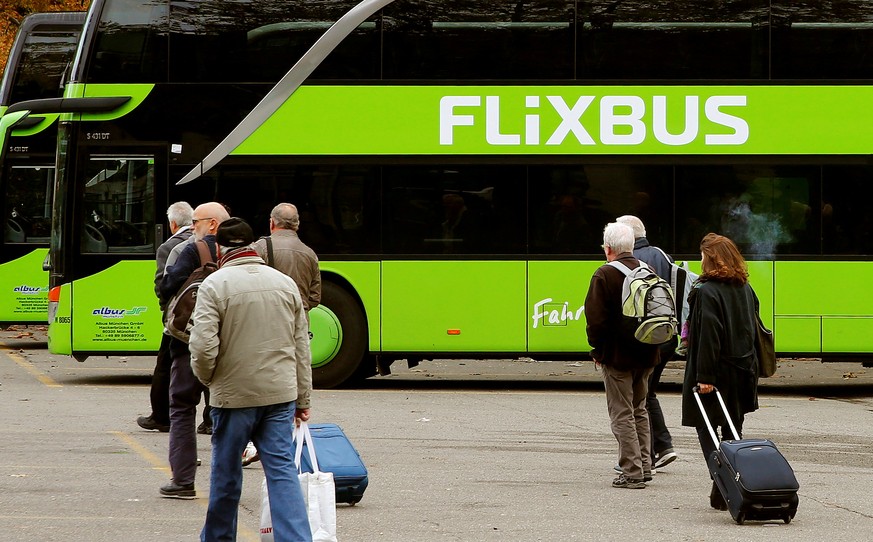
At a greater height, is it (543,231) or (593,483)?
(543,231)

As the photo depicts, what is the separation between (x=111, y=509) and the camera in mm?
7949

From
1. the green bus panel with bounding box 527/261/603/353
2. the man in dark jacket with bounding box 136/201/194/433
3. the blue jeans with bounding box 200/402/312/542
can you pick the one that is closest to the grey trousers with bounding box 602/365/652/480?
the blue jeans with bounding box 200/402/312/542

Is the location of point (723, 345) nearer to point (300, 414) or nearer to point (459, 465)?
point (459, 465)

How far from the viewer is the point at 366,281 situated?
1483 centimetres

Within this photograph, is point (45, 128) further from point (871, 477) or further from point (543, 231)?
point (871, 477)

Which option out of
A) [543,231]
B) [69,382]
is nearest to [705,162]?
[543,231]

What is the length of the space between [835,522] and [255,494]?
11.1 feet

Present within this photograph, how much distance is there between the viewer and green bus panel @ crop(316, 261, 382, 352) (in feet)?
48.6

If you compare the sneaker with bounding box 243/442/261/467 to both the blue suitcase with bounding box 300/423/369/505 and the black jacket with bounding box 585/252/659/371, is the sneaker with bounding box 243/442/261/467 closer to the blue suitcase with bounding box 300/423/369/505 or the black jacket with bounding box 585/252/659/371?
the blue suitcase with bounding box 300/423/369/505

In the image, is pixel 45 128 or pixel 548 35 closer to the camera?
pixel 548 35

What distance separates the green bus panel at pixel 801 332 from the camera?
14758 millimetres

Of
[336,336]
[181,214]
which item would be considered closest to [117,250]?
[336,336]

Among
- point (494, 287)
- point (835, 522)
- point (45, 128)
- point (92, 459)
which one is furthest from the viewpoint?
point (45, 128)

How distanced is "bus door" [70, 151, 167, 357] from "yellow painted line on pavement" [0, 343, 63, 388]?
994 millimetres
